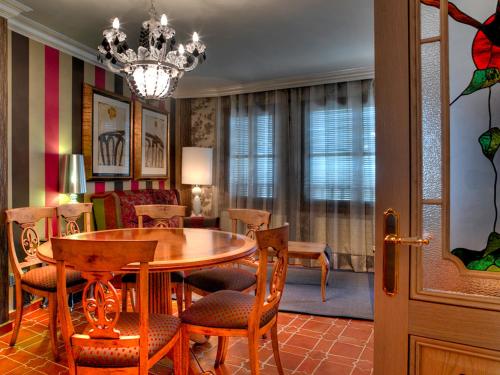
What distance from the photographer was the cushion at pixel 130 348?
146 cm

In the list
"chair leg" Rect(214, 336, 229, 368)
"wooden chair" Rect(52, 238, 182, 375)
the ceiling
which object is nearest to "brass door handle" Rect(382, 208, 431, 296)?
"wooden chair" Rect(52, 238, 182, 375)

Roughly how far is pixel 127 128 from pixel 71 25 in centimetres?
141

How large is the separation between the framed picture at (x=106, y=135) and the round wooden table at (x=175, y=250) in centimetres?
154

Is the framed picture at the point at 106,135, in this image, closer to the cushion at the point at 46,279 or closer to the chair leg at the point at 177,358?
the cushion at the point at 46,279

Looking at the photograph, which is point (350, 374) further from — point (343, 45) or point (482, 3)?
point (343, 45)

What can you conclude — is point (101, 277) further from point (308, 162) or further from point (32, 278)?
point (308, 162)

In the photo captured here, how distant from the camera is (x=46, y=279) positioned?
2389mm

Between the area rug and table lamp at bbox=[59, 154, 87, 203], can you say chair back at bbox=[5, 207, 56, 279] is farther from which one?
the area rug

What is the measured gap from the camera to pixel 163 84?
247 centimetres

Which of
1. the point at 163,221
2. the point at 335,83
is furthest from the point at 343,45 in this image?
the point at 163,221

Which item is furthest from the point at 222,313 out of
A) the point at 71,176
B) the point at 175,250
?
the point at 71,176

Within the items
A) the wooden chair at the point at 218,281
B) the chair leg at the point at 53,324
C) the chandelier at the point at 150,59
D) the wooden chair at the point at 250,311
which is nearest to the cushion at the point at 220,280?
the wooden chair at the point at 218,281

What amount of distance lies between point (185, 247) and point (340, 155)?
3170mm

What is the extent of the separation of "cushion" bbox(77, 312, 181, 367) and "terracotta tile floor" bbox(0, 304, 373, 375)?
2.17ft
